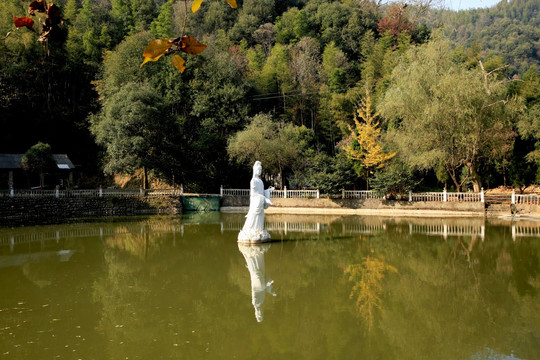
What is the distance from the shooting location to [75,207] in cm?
1944

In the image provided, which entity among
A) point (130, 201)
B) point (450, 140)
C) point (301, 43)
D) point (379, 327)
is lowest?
point (379, 327)

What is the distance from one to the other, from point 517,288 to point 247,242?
6713 mm

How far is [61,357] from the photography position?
509 centimetres

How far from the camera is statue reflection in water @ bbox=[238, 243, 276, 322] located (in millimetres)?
7176

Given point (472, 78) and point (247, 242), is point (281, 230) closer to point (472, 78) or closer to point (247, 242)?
point (247, 242)

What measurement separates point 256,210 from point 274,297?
4.57 meters

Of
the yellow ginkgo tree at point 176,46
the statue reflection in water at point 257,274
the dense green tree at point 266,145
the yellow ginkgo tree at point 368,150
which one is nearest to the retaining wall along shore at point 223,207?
the dense green tree at point 266,145

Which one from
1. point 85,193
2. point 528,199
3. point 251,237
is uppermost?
point 85,193

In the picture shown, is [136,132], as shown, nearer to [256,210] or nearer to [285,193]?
[285,193]

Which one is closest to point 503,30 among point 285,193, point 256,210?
point 285,193

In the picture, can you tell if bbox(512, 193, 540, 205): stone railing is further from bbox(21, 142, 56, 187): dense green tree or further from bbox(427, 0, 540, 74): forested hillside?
bbox(21, 142, 56, 187): dense green tree

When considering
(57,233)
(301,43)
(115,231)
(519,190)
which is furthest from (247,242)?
(301,43)

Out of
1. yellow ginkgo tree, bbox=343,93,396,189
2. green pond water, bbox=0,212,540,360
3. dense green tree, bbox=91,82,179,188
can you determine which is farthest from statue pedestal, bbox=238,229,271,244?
yellow ginkgo tree, bbox=343,93,396,189

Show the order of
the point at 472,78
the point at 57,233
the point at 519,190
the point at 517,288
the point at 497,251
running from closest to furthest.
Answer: the point at 517,288 → the point at 497,251 → the point at 57,233 → the point at 472,78 → the point at 519,190
